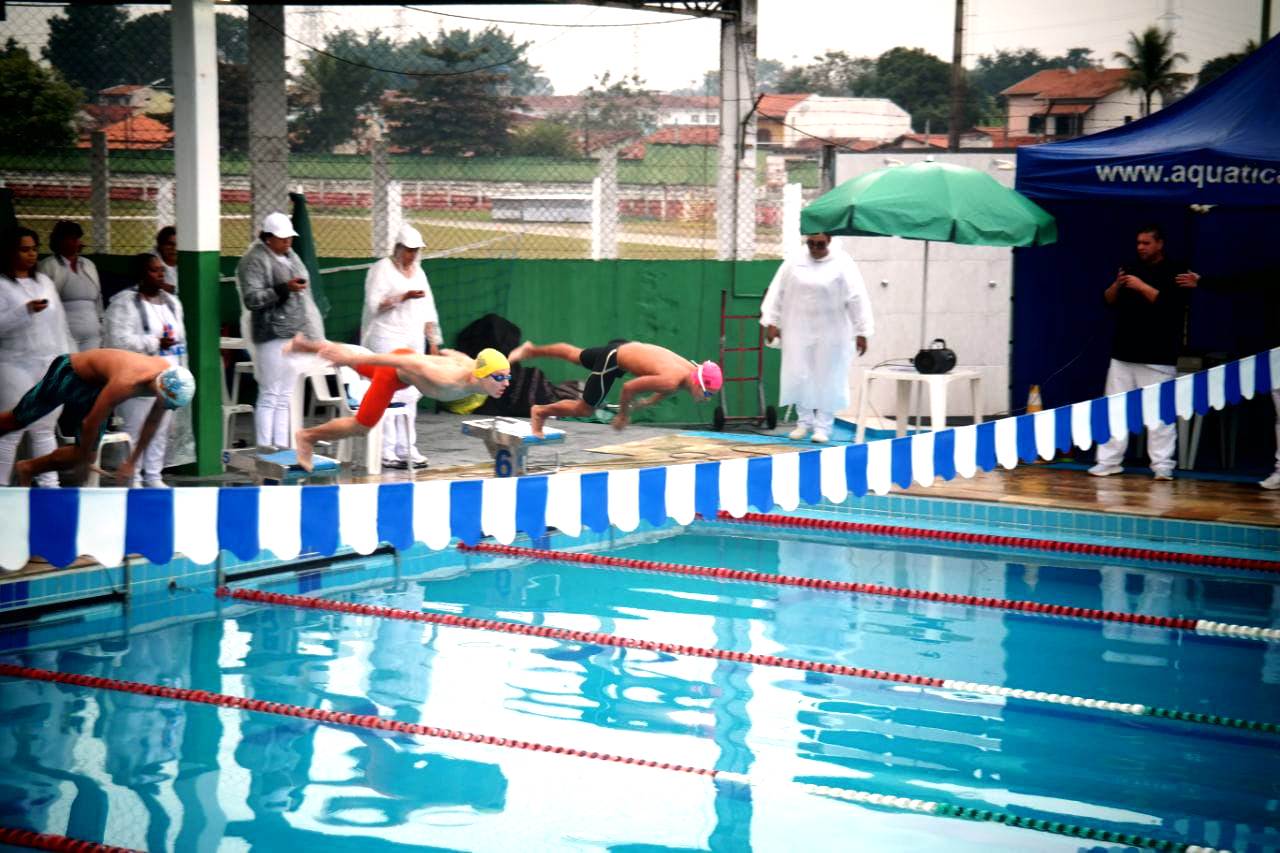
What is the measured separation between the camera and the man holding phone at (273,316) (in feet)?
30.2

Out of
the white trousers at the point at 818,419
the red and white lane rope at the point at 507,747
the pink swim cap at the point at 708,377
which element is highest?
the pink swim cap at the point at 708,377

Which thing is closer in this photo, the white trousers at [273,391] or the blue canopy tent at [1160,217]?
the white trousers at [273,391]

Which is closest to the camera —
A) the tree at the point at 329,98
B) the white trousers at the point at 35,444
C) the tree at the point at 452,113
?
the white trousers at the point at 35,444

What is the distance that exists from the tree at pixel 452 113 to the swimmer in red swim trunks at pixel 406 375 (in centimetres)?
1862

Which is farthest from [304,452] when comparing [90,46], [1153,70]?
[1153,70]

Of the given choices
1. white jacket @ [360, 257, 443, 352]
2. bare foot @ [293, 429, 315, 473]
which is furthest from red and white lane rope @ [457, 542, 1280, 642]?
white jacket @ [360, 257, 443, 352]

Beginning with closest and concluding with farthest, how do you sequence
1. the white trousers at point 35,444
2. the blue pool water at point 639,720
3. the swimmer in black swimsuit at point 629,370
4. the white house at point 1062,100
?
the blue pool water at point 639,720 → the swimmer in black swimsuit at point 629,370 → the white trousers at point 35,444 → the white house at point 1062,100

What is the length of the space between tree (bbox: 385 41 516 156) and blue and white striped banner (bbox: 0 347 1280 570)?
1938cm

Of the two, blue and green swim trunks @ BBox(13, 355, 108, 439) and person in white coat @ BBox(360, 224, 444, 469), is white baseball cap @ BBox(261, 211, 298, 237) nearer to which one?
person in white coat @ BBox(360, 224, 444, 469)

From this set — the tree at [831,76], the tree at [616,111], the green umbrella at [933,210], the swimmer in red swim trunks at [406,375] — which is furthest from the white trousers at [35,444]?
the tree at [831,76]

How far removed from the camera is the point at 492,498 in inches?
225

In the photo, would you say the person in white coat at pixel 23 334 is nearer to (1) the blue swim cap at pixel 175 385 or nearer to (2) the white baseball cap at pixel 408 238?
(1) the blue swim cap at pixel 175 385

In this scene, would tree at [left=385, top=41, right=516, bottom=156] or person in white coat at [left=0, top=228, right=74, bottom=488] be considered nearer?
person in white coat at [left=0, top=228, right=74, bottom=488]

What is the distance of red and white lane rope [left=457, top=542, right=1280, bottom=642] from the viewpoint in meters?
7.48
